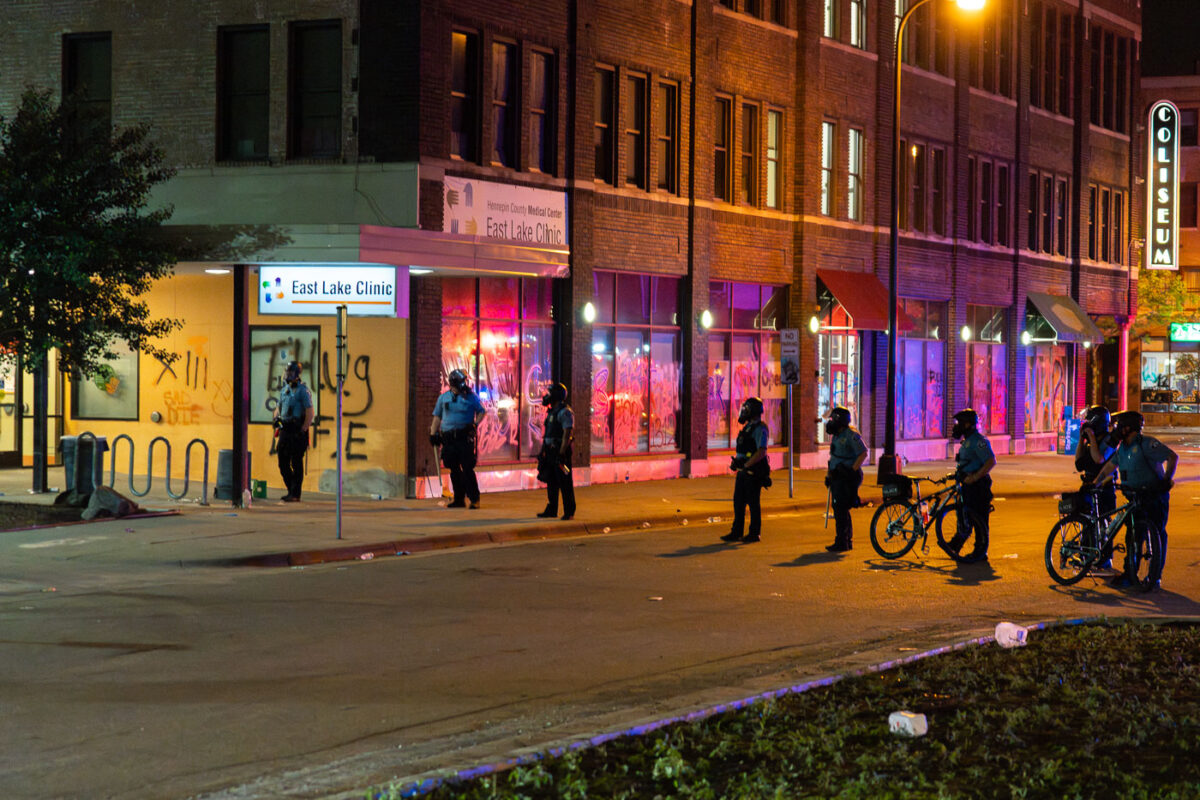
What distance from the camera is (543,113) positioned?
80.9 ft

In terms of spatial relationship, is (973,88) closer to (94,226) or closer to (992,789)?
(94,226)

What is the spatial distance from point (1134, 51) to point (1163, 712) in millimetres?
41612

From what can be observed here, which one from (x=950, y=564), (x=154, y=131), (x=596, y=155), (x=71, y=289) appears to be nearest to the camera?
(x=950, y=564)

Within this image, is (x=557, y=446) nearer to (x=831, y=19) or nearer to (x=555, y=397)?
(x=555, y=397)

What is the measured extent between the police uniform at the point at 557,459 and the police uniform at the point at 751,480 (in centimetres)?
241

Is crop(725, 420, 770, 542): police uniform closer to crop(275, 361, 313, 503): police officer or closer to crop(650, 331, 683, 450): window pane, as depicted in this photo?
crop(275, 361, 313, 503): police officer

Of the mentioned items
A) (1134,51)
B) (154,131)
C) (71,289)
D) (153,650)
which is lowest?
(153,650)

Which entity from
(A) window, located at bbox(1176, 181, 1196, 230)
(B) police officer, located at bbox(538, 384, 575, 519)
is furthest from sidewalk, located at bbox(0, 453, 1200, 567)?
(A) window, located at bbox(1176, 181, 1196, 230)

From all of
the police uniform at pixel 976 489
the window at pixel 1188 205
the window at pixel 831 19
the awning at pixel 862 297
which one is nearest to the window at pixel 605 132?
the awning at pixel 862 297

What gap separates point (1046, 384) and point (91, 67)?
93.4 ft

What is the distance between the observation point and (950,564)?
16.3 metres

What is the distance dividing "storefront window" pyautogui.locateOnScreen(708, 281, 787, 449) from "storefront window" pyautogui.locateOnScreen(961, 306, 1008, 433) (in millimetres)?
8520

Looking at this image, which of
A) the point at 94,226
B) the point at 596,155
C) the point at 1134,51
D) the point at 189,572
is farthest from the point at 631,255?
the point at 1134,51

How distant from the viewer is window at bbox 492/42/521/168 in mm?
23703
